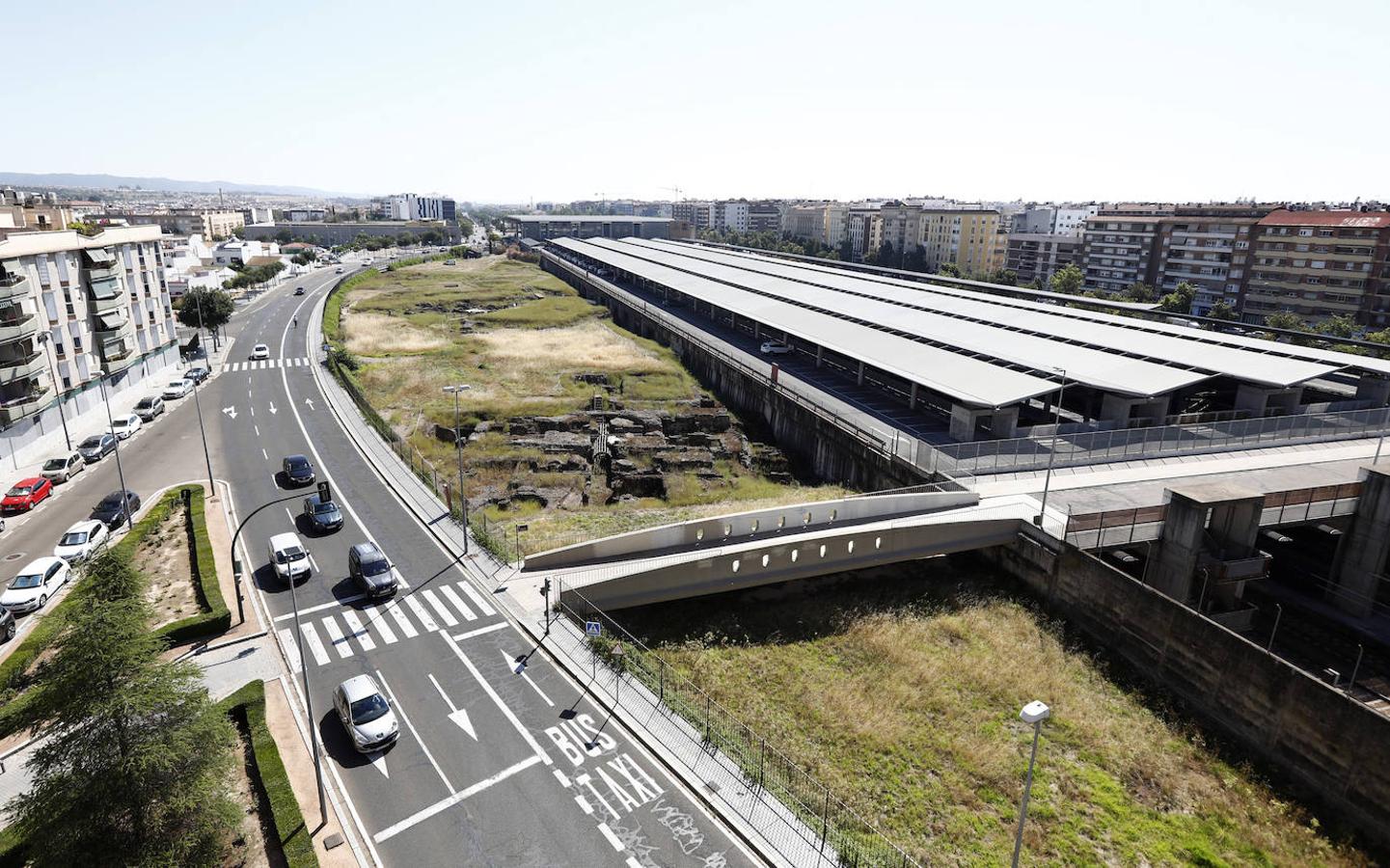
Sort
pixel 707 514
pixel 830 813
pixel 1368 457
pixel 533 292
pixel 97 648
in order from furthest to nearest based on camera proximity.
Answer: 1. pixel 533 292
2. pixel 1368 457
3. pixel 707 514
4. pixel 830 813
5. pixel 97 648

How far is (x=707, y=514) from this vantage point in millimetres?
41844

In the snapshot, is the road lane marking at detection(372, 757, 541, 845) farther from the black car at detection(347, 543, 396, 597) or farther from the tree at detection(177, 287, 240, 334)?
the tree at detection(177, 287, 240, 334)

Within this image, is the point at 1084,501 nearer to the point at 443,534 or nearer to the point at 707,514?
the point at 707,514

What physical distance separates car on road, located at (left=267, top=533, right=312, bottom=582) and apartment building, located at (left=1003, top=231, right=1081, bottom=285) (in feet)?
467

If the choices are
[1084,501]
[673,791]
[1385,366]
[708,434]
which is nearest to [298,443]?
[708,434]

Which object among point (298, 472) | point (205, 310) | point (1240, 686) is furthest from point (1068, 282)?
point (205, 310)

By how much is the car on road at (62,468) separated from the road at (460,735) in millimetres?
13946

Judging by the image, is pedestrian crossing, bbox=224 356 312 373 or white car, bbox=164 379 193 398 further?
pedestrian crossing, bbox=224 356 312 373

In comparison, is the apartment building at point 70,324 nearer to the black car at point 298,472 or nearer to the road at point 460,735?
the black car at point 298,472

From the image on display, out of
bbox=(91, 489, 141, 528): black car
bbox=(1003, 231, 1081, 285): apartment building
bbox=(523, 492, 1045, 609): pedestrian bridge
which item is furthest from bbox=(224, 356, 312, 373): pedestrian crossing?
bbox=(1003, 231, 1081, 285): apartment building

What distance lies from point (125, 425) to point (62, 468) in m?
10.8

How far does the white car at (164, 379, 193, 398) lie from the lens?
6638 centimetres

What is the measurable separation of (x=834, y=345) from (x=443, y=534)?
38.9 m

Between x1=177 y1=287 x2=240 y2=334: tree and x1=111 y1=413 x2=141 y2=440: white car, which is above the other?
x1=177 y1=287 x2=240 y2=334: tree
